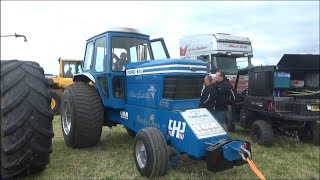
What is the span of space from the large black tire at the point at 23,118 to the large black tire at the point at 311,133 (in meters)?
6.05

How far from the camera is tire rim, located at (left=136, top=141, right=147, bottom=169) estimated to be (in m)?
4.90

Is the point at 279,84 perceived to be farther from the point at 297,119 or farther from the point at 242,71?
the point at 242,71

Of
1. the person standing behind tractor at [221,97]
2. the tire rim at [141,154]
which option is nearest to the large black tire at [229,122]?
the person standing behind tractor at [221,97]

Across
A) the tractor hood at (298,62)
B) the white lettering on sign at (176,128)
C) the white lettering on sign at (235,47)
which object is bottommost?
the white lettering on sign at (176,128)

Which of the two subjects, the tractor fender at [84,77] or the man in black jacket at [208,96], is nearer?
the tractor fender at [84,77]

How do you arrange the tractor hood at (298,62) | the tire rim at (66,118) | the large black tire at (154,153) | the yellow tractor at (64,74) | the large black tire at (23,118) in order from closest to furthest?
the large black tire at (23,118) → the large black tire at (154,153) → the tire rim at (66,118) → the tractor hood at (298,62) → the yellow tractor at (64,74)

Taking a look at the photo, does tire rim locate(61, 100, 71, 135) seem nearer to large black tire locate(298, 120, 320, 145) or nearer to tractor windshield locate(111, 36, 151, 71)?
tractor windshield locate(111, 36, 151, 71)

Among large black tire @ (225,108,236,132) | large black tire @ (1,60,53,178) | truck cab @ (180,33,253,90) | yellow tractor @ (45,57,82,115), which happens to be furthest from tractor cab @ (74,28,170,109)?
yellow tractor @ (45,57,82,115)

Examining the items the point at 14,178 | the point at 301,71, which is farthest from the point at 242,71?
the point at 14,178

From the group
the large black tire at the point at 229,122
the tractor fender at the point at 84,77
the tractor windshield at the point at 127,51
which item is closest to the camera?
the tractor windshield at the point at 127,51

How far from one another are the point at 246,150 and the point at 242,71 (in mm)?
5091

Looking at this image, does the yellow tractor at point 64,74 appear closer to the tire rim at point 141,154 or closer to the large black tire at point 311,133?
the large black tire at point 311,133

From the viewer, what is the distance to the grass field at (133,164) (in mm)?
4859

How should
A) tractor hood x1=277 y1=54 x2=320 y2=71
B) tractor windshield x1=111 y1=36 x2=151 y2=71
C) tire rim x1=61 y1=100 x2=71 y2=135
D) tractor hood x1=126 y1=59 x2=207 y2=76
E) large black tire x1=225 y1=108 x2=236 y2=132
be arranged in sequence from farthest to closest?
large black tire x1=225 y1=108 x2=236 y2=132 < tractor hood x1=277 y1=54 x2=320 y2=71 < tire rim x1=61 y1=100 x2=71 y2=135 < tractor windshield x1=111 y1=36 x2=151 y2=71 < tractor hood x1=126 y1=59 x2=207 y2=76
